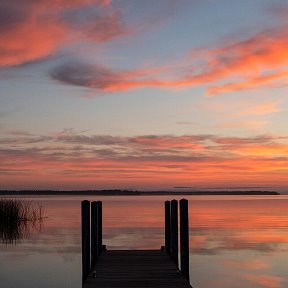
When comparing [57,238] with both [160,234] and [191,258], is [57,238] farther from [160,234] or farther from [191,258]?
[191,258]

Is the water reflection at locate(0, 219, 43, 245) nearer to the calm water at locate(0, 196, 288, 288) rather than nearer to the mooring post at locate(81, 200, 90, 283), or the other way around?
the calm water at locate(0, 196, 288, 288)

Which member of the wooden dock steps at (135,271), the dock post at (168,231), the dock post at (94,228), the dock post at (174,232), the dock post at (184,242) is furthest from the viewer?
the dock post at (168,231)

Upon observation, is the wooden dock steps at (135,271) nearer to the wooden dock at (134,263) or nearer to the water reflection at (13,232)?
the wooden dock at (134,263)

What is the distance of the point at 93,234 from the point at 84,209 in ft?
9.40

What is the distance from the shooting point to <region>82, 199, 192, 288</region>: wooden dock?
46.8ft

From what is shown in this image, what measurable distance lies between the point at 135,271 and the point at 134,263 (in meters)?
1.66

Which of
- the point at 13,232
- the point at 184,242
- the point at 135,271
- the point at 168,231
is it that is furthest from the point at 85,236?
the point at 13,232

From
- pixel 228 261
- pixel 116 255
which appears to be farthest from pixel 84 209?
pixel 228 261

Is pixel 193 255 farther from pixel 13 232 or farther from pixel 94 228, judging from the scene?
pixel 13 232

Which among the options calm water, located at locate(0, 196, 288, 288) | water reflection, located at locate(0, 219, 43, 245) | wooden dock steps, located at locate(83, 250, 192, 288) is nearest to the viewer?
wooden dock steps, located at locate(83, 250, 192, 288)

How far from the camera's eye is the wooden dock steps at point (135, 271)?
14.0 metres

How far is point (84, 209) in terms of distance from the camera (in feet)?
58.3

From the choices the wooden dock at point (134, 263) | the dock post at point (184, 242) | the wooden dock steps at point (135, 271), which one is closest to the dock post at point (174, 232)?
the wooden dock at point (134, 263)

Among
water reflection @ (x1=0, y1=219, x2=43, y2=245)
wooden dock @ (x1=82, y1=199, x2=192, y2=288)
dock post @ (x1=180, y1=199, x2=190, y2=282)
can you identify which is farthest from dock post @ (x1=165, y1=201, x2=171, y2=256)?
water reflection @ (x1=0, y1=219, x2=43, y2=245)
